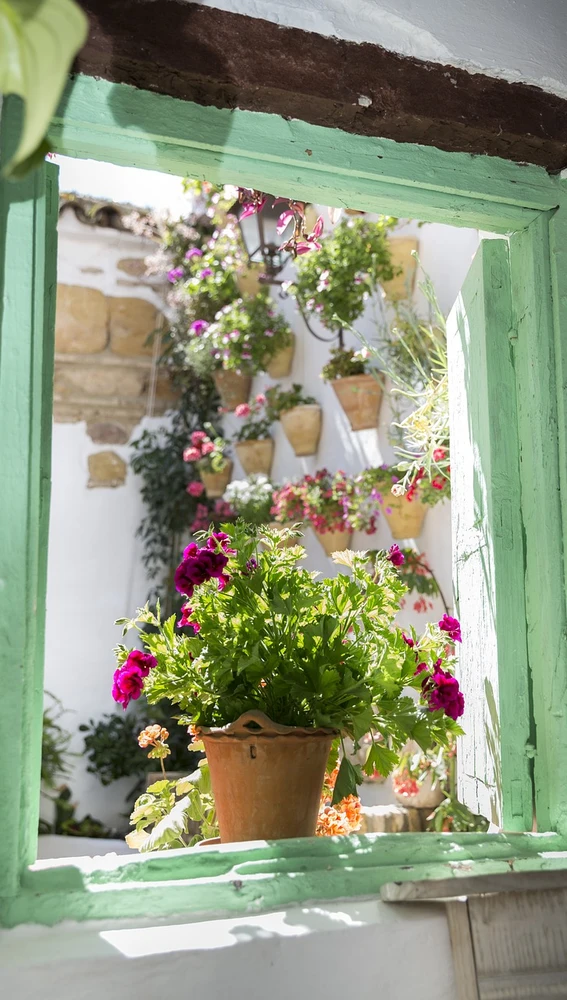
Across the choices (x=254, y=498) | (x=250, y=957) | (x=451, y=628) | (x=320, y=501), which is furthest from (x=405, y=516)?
(x=250, y=957)

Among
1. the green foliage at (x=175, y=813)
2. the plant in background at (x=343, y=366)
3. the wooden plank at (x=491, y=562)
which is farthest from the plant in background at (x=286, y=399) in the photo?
the green foliage at (x=175, y=813)

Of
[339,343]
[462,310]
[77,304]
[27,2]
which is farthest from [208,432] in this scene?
[27,2]

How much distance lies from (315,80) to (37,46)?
1.08 metres

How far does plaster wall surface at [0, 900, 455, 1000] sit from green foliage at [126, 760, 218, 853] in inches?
20.9

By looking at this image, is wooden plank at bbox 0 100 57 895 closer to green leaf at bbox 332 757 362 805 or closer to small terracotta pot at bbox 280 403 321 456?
green leaf at bbox 332 757 362 805

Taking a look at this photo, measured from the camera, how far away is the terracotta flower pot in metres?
1.47

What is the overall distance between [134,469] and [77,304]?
3.47 ft

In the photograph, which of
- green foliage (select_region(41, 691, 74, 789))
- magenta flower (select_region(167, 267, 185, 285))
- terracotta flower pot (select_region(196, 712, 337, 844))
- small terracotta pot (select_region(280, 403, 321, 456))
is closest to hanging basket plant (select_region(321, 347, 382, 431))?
small terracotta pot (select_region(280, 403, 321, 456))

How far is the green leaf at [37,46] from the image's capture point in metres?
0.51

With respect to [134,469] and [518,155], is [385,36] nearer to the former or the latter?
[518,155]

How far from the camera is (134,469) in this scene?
5.39m

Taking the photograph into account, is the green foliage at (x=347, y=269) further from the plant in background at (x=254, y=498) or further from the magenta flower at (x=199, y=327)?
the magenta flower at (x=199, y=327)

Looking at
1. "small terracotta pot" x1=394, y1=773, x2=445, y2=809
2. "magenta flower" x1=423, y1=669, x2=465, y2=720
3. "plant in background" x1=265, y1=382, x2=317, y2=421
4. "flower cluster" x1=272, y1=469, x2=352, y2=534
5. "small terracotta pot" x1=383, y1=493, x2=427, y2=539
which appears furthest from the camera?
"plant in background" x1=265, y1=382, x2=317, y2=421

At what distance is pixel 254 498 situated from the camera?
183 inches
